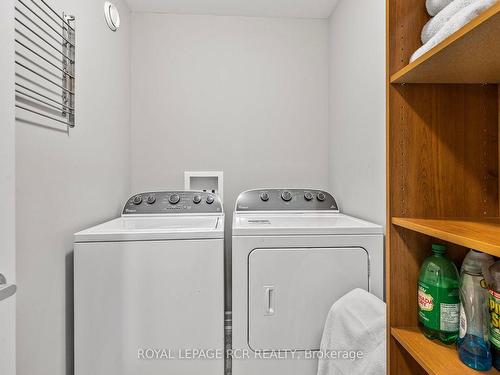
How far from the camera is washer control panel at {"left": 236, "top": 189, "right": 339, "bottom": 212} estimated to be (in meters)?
2.11

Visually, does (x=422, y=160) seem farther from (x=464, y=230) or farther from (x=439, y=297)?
(x=439, y=297)

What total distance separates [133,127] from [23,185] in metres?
1.33

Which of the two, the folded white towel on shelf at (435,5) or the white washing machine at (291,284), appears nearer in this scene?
the folded white towel on shelf at (435,5)

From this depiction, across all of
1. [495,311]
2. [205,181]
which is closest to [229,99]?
[205,181]

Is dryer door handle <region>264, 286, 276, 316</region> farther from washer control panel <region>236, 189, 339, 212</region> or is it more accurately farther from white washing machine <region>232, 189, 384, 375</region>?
washer control panel <region>236, 189, 339, 212</region>

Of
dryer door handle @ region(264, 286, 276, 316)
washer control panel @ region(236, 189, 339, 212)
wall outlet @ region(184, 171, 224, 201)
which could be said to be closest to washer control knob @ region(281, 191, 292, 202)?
washer control panel @ region(236, 189, 339, 212)

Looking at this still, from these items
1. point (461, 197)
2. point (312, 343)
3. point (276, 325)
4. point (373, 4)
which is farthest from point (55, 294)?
point (373, 4)

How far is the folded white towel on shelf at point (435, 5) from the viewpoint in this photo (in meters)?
0.85

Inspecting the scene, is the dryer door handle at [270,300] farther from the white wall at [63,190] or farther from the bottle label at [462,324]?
the white wall at [63,190]

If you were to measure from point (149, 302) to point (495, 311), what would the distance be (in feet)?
4.01

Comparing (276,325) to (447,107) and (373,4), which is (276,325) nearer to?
(447,107)

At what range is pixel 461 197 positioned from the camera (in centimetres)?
93

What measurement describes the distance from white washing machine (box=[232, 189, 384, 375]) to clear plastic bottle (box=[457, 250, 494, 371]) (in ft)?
2.10

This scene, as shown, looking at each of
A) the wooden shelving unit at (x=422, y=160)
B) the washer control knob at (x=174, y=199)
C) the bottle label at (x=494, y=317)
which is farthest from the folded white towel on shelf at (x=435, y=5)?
the washer control knob at (x=174, y=199)
